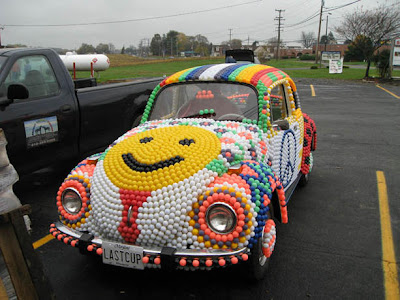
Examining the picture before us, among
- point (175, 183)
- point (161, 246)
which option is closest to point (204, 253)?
point (161, 246)

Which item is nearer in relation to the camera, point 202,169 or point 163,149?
point 202,169

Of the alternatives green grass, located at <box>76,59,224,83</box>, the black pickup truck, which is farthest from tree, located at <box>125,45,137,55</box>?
the black pickup truck

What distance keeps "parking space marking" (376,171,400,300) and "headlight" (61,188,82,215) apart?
2586 mm

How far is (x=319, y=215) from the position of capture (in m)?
4.61

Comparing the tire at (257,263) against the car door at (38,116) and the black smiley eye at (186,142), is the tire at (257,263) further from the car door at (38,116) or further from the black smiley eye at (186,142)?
the car door at (38,116)

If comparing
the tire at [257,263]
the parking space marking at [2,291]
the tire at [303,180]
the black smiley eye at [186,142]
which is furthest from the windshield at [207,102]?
the parking space marking at [2,291]

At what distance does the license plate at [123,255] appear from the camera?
281cm

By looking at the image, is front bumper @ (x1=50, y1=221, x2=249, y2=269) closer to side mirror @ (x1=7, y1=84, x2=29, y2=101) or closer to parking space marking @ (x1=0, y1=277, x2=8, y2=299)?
parking space marking @ (x1=0, y1=277, x2=8, y2=299)

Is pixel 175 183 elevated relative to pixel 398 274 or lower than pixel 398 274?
elevated

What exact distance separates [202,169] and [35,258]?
52.6 inches

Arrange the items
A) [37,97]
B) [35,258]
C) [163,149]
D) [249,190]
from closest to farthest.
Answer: [35,258]
[249,190]
[163,149]
[37,97]

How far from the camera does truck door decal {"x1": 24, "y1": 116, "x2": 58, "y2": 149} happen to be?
4.86 metres

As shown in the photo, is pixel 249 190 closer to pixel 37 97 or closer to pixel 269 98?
pixel 269 98

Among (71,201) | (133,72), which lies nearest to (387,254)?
(71,201)
